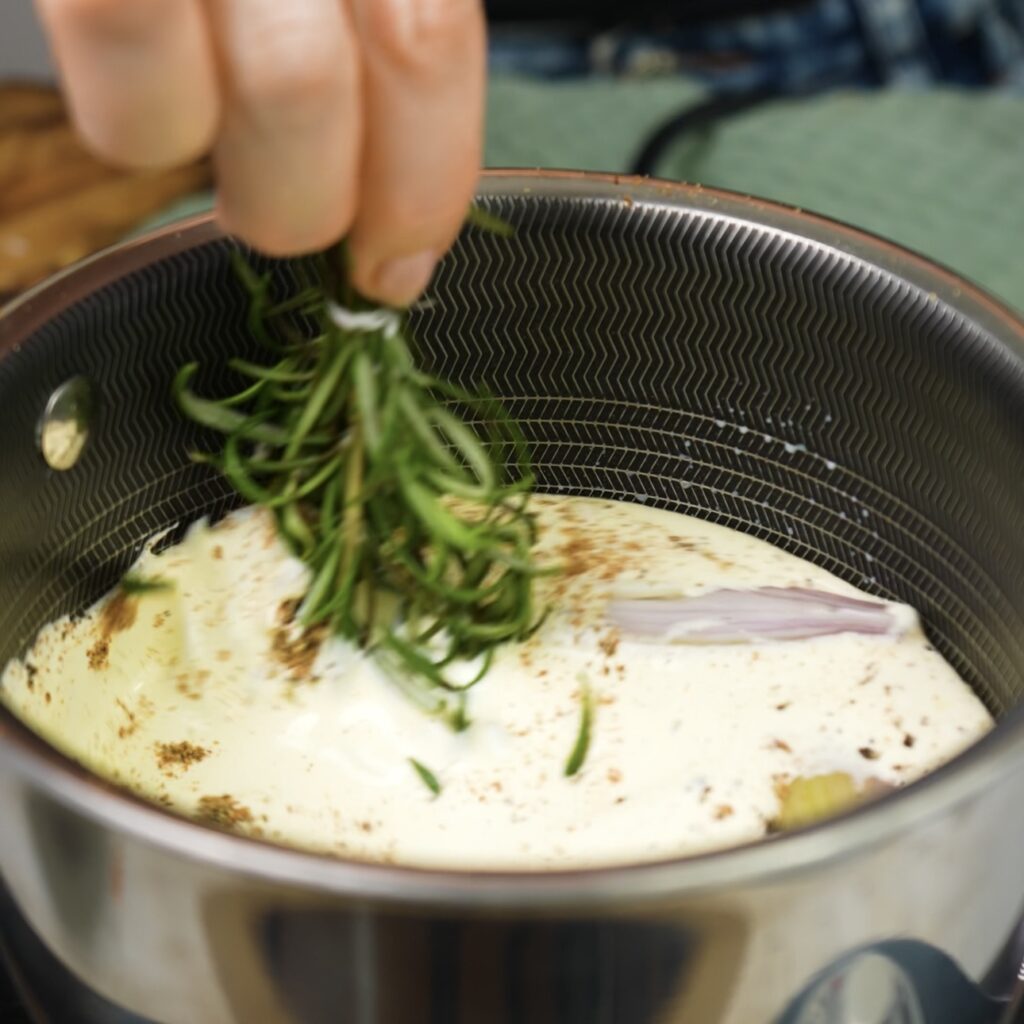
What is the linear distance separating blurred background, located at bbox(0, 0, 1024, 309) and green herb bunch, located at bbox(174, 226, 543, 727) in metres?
0.58

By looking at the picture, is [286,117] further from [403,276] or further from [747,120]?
[747,120]

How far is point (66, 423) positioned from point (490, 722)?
230 millimetres

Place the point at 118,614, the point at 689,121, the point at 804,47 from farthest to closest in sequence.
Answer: the point at 804,47
the point at 689,121
the point at 118,614

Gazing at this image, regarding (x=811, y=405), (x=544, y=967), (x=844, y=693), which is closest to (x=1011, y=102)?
(x=811, y=405)

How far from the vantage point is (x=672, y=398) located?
742 mm

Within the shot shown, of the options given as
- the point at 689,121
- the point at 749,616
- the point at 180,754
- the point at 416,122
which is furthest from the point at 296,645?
the point at 689,121

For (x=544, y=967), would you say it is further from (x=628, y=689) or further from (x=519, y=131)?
(x=519, y=131)

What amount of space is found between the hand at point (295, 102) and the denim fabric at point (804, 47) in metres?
1.21

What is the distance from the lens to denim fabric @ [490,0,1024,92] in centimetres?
157

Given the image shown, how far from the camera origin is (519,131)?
4.22 ft

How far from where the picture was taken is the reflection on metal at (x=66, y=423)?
0.62 metres

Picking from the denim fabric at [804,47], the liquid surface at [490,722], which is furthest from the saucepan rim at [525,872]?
the denim fabric at [804,47]

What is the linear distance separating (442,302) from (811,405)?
0.19 meters

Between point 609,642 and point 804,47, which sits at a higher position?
point 609,642
